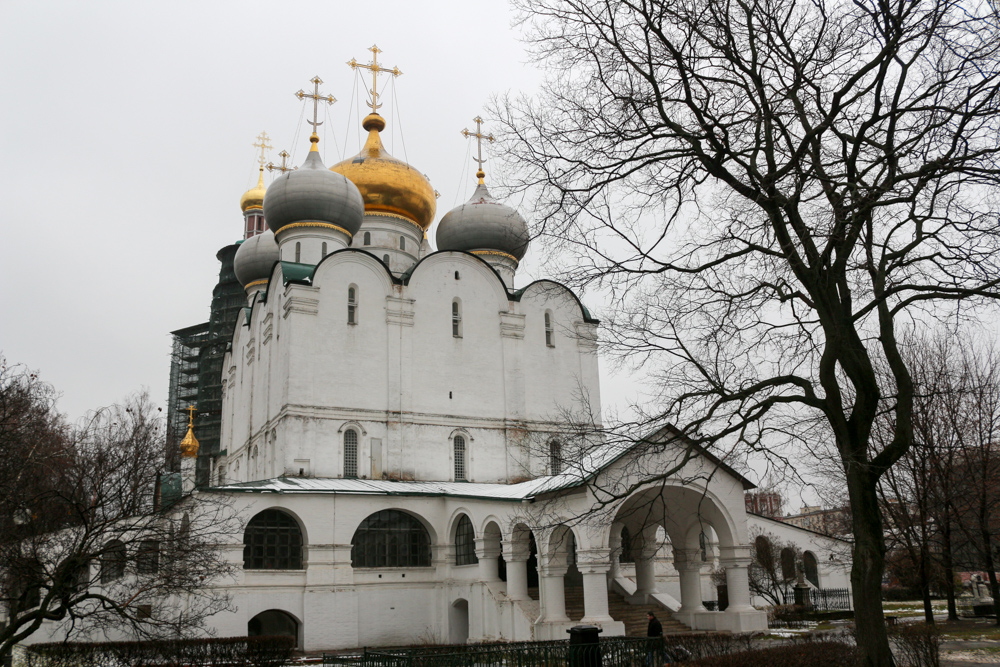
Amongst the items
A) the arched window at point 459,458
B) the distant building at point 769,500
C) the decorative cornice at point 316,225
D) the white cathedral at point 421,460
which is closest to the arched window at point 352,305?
the white cathedral at point 421,460

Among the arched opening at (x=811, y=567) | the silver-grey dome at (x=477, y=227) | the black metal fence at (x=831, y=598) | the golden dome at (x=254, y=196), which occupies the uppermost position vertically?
the golden dome at (x=254, y=196)

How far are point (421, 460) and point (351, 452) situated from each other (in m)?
2.08

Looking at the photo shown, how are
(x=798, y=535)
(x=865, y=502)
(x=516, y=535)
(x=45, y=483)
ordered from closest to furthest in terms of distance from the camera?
1. (x=865, y=502)
2. (x=45, y=483)
3. (x=516, y=535)
4. (x=798, y=535)

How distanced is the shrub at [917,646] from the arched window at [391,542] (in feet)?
→ 43.8

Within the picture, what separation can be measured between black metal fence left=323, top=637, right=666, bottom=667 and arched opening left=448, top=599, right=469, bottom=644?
24.3ft

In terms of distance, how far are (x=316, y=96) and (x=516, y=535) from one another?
19041 millimetres

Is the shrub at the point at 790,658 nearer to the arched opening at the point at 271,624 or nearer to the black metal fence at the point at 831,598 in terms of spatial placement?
the arched opening at the point at 271,624

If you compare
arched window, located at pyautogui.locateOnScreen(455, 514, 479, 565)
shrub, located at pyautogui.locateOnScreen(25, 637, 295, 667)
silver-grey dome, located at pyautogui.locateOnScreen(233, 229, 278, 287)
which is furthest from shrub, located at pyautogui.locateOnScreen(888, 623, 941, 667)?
silver-grey dome, located at pyautogui.locateOnScreen(233, 229, 278, 287)

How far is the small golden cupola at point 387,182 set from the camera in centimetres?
3094

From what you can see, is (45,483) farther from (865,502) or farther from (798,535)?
(798,535)

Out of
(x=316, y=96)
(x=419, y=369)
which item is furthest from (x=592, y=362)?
(x=316, y=96)

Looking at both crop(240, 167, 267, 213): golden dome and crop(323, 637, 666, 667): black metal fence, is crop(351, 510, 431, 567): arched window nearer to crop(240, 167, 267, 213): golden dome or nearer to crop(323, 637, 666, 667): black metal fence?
crop(323, 637, 666, 667): black metal fence

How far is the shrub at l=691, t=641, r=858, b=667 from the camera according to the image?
10.5 metres

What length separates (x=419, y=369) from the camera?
25391 mm
